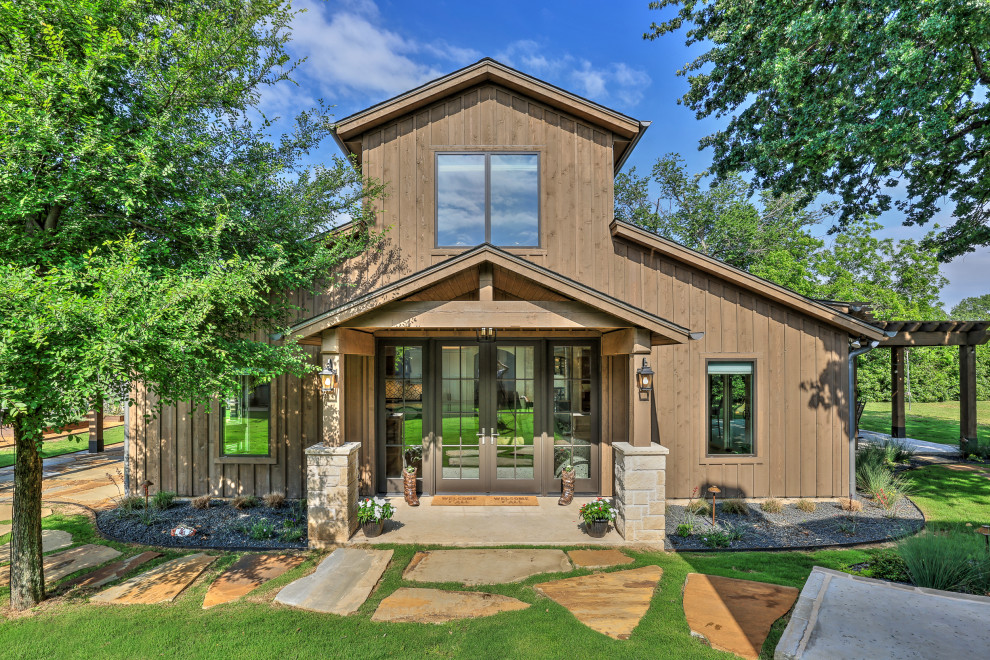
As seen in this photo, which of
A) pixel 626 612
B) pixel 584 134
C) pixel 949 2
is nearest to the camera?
pixel 626 612

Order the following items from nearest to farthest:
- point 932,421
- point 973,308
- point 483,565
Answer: point 483,565, point 932,421, point 973,308

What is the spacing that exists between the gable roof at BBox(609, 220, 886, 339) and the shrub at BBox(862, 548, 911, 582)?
3626 millimetres

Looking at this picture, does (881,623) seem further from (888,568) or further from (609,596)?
(609,596)

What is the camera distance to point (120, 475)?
27.7 feet

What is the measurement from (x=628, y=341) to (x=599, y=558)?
2626mm

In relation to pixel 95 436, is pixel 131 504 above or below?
below

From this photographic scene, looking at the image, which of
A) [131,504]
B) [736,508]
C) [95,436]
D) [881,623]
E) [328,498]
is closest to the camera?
[881,623]

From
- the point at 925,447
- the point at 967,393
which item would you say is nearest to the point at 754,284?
the point at 967,393

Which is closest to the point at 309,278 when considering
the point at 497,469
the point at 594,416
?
the point at 497,469

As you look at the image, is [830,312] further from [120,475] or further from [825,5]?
[120,475]

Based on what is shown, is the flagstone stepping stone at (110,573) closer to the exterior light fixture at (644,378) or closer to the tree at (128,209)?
the tree at (128,209)

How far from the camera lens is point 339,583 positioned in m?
4.38

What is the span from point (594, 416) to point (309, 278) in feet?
15.5

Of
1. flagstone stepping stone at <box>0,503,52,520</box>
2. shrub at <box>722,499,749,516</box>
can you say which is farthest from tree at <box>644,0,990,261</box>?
flagstone stepping stone at <box>0,503,52,520</box>
